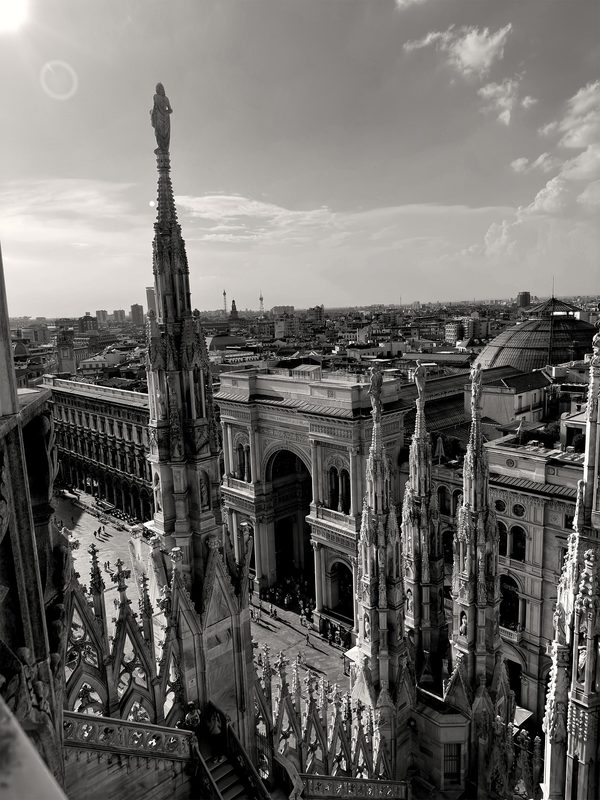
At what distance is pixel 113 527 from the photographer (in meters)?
53.5

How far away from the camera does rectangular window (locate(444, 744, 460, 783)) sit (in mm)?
13414

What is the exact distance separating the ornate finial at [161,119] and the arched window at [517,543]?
2419 cm

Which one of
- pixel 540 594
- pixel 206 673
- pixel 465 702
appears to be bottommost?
pixel 540 594

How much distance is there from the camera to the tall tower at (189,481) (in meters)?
11.0

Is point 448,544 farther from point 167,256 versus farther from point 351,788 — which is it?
point 167,256

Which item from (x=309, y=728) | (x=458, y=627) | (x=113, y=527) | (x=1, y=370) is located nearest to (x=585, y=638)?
(x=458, y=627)

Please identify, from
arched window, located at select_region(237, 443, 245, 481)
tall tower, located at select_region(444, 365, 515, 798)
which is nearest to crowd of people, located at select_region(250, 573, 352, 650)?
arched window, located at select_region(237, 443, 245, 481)

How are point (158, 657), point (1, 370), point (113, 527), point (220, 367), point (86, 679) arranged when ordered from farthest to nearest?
1. point (220, 367)
2. point (113, 527)
3. point (158, 657)
4. point (86, 679)
5. point (1, 370)

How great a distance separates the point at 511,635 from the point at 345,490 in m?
11.5

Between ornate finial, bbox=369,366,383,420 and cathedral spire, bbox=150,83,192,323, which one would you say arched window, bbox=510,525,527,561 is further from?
cathedral spire, bbox=150,83,192,323

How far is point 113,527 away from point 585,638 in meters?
49.4

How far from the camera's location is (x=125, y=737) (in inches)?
346

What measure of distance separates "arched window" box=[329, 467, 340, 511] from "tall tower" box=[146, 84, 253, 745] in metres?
23.4

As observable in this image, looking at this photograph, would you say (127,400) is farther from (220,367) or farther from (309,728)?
(309,728)
